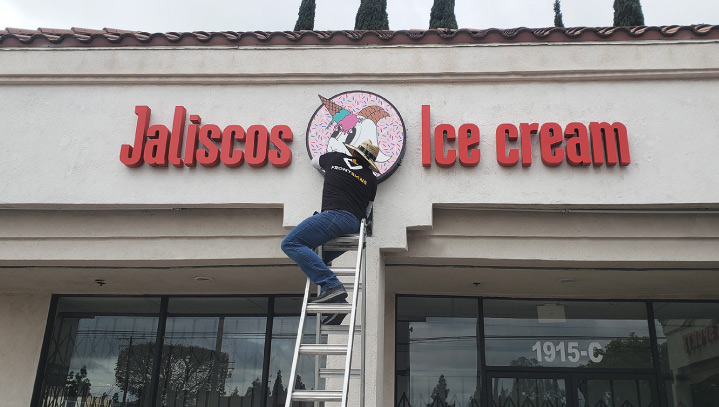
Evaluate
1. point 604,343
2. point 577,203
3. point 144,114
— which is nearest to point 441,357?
point 604,343

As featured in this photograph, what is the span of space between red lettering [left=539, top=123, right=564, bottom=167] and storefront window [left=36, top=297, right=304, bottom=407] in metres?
4.25

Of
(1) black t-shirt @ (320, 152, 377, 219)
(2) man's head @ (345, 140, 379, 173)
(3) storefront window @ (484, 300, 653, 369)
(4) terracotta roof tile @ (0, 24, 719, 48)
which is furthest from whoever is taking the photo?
(3) storefront window @ (484, 300, 653, 369)

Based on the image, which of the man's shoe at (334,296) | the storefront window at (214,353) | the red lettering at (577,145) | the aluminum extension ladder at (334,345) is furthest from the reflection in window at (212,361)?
the red lettering at (577,145)

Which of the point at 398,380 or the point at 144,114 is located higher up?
the point at 144,114

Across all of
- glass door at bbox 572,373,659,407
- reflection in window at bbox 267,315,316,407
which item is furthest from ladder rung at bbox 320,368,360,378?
glass door at bbox 572,373,659,407

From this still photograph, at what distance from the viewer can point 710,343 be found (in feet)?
28.8

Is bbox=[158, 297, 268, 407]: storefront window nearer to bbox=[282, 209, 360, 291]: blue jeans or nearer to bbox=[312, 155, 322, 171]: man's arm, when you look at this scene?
bbox=[312, 155, 322, 171]: man's arm

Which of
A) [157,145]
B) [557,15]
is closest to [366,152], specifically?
[157,145]

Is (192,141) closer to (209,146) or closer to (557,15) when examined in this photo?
(209,146)

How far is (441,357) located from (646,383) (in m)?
2.98

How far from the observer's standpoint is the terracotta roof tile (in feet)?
24.3

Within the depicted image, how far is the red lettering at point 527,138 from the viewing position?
7.00 metres

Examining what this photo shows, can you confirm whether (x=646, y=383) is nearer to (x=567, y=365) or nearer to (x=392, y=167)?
(x=567, y=365)

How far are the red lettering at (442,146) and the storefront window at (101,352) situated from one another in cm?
524
